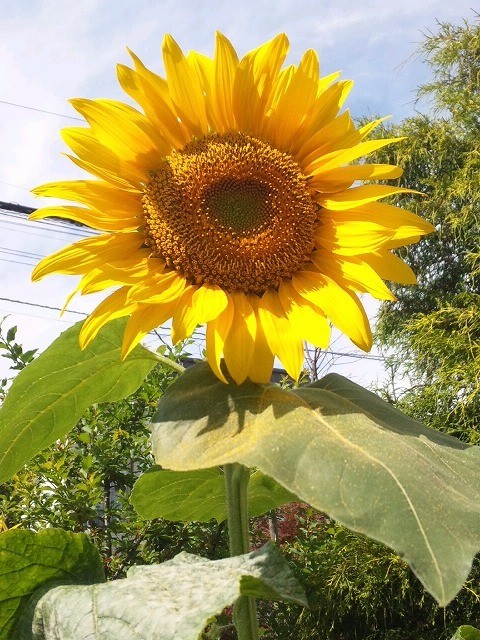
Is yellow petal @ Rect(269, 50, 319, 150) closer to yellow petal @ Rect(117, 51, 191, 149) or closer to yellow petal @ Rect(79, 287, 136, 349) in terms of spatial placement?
yellow petal @ Rect(117, 51, 191, 149)

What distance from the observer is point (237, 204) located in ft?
2.10

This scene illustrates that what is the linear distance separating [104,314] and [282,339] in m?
0.13

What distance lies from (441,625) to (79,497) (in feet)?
5.81

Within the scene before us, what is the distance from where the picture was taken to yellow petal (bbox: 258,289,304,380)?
56cm

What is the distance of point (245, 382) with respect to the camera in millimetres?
535

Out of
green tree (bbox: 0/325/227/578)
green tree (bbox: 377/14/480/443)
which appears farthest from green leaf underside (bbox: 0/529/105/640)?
green tree (bbox: 377/14/480/443)

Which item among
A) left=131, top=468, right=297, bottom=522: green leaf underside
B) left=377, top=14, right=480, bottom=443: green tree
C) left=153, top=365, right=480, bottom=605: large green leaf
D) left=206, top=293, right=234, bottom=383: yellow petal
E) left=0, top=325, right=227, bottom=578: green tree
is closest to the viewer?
left=153, top=365, right=480, bottom=605: large green leaf

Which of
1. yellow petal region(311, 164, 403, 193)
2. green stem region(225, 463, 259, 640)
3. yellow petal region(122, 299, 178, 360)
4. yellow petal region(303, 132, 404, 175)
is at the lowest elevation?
green stem region(225, 463, 259, 640)

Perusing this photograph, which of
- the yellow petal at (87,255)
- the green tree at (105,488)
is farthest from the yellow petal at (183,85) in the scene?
the green tree at (105,488)

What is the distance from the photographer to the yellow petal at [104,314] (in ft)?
1.80

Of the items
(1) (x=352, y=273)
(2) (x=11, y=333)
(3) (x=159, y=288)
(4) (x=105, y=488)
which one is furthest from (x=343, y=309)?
(4) (x=105, y=488)

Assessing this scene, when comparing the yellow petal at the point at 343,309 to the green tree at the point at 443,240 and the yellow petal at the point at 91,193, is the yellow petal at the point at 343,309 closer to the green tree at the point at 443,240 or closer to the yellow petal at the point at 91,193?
the yellow petal at the point at 91,193

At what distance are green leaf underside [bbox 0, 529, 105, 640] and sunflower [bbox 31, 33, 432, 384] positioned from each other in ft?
0.49

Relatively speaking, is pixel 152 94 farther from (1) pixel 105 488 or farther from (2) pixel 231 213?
(1) pixel 105 488
